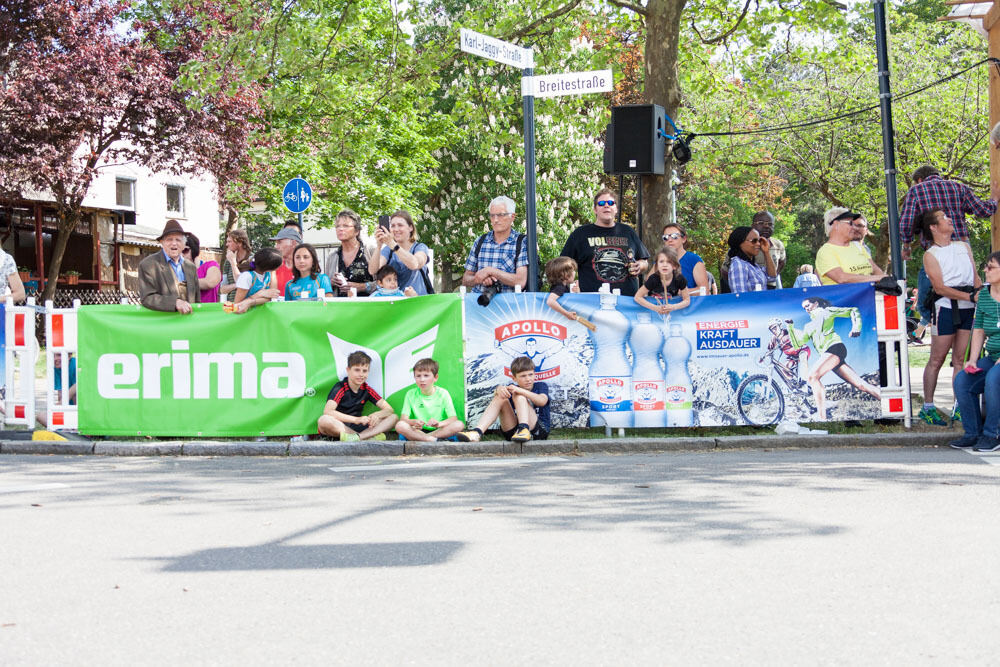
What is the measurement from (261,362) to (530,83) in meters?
3.80

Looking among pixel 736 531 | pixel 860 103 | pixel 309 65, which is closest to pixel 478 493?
pixel 736 531

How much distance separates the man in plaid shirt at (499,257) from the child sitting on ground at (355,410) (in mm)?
1426

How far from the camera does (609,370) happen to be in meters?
10.8

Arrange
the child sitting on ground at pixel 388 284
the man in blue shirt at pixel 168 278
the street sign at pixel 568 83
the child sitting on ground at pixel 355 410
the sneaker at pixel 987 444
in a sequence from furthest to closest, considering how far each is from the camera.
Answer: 1. the street sign at pixel 568 83
2. the child sitting on ground at pixel 388 284
3. the man in blue shirt at pixel 168 278
4. the child sitting on ground at pixel 355 410
5. the sneaker at pixel 987 444

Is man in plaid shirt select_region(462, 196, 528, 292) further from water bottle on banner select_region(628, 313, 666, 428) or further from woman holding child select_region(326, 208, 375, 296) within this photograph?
water bottle on banner select_region(628, 313, 666, 428)

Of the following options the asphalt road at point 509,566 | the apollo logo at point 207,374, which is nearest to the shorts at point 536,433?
the asphalt road at point 509,566

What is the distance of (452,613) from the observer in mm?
4641

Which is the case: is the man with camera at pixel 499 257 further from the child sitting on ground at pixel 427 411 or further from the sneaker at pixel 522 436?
the sneaker at pixel 522 436

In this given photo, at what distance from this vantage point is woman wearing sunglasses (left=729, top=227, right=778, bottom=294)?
11.3 m

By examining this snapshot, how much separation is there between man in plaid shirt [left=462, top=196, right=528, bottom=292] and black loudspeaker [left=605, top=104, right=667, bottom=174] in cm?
278

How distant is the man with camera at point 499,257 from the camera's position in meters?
11.2

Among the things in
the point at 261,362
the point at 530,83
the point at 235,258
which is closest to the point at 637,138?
the point at 530,83

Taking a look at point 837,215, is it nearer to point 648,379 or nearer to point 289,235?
point 648,379

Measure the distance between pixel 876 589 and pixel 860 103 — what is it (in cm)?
3291
